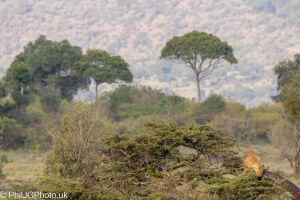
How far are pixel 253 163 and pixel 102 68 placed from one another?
4859 centimetres

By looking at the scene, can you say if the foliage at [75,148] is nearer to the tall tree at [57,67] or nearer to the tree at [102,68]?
the tree at [102,68]

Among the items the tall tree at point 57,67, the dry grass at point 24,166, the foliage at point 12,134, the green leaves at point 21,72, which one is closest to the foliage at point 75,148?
the dry grass at point 24,166

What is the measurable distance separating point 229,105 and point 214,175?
37645mm

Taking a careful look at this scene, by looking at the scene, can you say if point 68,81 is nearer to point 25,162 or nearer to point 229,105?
point 229,105

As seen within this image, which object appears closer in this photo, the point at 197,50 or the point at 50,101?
the point at 50,101

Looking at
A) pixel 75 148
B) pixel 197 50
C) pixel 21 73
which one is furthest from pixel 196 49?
pixel 75 148

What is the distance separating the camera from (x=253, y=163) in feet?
36.6

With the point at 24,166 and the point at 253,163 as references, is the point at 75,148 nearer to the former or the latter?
the point at 253,163

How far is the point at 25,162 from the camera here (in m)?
34.3

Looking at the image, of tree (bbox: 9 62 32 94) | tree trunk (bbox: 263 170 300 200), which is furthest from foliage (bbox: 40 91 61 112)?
tree trunk (bbox: 263 170 300 200)

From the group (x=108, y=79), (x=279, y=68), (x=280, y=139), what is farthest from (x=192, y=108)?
(x=280, y=139)

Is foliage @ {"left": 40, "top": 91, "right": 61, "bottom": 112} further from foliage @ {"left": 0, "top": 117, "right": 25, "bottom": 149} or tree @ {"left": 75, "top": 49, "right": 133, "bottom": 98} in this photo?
tree @ {"left": 75, "top": 49, "right": 133, "bottom": 98}

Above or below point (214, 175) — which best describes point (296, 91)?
above

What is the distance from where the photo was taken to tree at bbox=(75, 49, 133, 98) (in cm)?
5794
